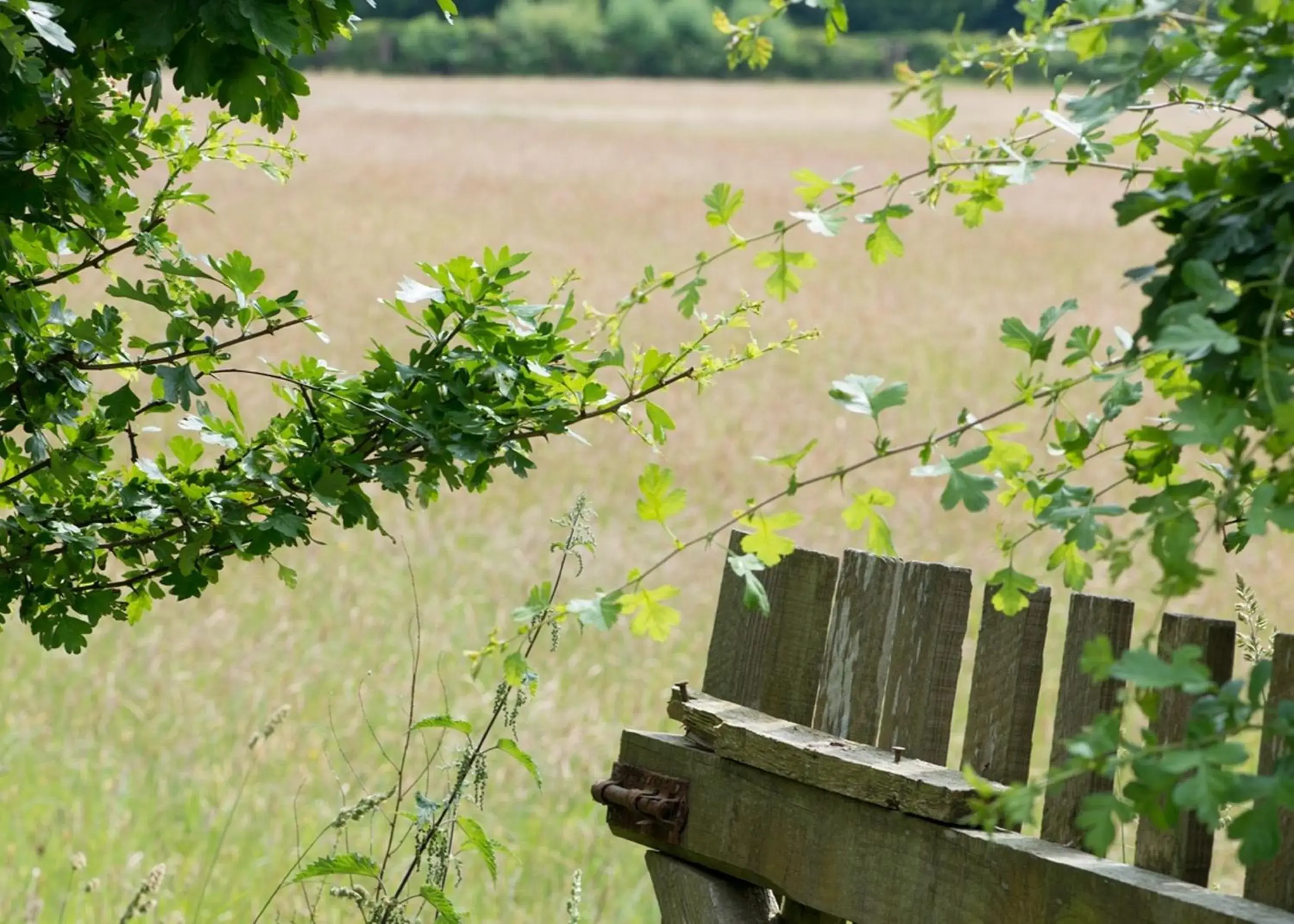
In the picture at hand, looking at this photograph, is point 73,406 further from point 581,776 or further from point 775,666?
point 581,776

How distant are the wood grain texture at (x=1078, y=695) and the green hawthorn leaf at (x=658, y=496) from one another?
1.77 feet

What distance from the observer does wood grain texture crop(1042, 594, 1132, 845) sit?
162 cm

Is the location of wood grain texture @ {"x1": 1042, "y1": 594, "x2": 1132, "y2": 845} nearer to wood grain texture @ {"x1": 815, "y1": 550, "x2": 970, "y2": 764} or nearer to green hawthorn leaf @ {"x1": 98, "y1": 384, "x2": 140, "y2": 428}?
wood grain texture @ {"x1": 815, "y1": 550, "x2": 970, "y2": 764}

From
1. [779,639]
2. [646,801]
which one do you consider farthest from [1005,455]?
[646,801]

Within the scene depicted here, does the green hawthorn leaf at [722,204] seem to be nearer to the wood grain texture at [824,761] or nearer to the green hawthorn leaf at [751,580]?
the green hawthorn leaf at [751,580]

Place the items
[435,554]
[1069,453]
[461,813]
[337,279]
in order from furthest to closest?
[337,279], [435,554], [461,813], [1069,453]

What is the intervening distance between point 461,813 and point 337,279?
8324 mm

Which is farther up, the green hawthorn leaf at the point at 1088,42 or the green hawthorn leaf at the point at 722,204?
the green hawthorn leaf at the point at 1088,42

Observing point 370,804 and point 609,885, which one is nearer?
point 370,804

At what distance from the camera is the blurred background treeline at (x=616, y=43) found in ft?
173

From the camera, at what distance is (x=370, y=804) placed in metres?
2.23

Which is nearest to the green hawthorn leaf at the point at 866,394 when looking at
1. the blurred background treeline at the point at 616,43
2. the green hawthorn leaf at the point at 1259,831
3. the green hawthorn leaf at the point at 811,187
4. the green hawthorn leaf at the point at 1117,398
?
the green hawthorn leaf at the point at 1117,398

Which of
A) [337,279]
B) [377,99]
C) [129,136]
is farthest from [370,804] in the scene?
[377,99]

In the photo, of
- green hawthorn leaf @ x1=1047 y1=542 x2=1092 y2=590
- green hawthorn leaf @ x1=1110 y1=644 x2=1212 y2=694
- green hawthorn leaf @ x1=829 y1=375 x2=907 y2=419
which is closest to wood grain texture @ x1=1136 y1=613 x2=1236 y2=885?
green hawthorn leaf @ x1=1047 y1=542 x2=1092 y2=590
